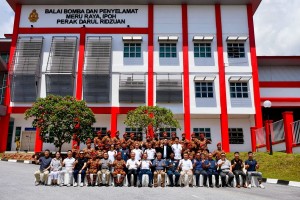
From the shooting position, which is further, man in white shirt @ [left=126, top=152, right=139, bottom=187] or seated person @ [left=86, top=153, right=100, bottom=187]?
man in white shirt @ [left=126, top=152, right=139, bottom=187]

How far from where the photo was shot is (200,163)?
10859 mm

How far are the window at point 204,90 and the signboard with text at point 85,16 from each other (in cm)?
696

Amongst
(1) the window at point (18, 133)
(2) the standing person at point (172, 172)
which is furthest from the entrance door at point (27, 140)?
→ (2) the standing person at point (172, 172)

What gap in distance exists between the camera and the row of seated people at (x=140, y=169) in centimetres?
1029

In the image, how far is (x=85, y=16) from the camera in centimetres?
2500

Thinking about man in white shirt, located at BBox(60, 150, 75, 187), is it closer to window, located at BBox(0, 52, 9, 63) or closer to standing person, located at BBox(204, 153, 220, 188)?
standing person, located at BBox(204, 153, 220, 188)

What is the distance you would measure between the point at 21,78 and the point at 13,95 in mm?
1522

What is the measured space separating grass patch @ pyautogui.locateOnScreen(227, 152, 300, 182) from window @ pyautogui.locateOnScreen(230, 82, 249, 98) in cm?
907

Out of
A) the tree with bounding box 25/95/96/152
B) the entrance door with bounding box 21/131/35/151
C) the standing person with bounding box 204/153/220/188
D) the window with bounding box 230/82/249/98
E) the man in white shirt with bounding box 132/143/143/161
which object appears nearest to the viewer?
the standing person with bounding box 204/153/220/188

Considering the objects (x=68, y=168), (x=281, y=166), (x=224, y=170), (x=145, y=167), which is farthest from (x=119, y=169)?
(x=281, y=166)

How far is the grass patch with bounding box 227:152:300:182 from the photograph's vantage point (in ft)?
40.3

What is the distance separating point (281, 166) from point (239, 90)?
11110 millimetres

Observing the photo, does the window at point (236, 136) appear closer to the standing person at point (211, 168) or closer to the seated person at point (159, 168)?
the standing person at point (211, 168)

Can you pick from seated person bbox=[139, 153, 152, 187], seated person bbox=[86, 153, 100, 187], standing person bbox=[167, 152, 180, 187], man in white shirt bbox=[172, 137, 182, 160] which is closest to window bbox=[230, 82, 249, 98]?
man in white shirt bbox=[172, 137, 182, 160]
